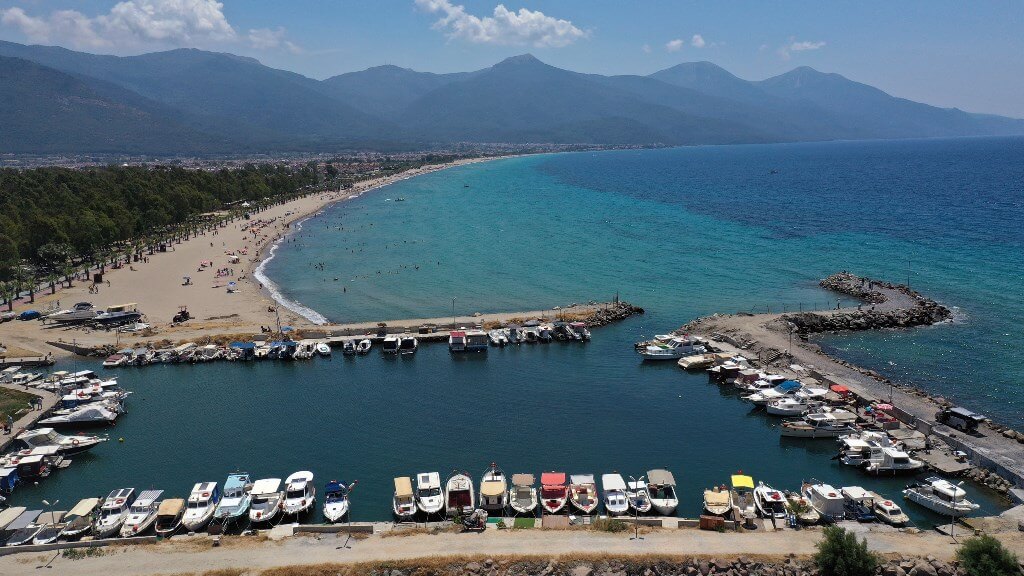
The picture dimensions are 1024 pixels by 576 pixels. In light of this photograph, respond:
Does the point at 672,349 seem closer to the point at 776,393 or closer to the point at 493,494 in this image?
the point at 776,393

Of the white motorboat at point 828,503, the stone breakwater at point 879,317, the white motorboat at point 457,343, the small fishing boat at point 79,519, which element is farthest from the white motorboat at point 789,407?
the small fishing boat at point 79,519

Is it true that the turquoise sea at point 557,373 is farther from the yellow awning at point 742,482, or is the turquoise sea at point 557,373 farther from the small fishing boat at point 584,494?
the small fishing boat at point 584,494

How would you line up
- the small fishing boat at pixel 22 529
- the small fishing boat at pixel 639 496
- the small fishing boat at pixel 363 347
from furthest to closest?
the small fishing boat at pixel 363 347 < the small fishing boat at pixel 639 496 < the small fishing boat at pixel 22 529

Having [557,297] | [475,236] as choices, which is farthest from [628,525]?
[475,236]

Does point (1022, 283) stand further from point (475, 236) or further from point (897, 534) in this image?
point (475, 236)

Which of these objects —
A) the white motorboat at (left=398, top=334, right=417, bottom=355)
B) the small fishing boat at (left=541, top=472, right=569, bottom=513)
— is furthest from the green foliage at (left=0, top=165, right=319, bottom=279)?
the small fishing boat at (left=541, top=472, right=569, bottom=513)

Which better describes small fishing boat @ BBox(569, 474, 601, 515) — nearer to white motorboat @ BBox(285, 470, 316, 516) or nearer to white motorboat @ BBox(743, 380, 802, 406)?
white motorboat @ BBox(285, 470, 316, 516)

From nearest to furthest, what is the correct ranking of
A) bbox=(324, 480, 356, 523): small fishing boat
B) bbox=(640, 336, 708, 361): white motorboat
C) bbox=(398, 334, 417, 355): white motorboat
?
bbox=(324, 480, 356, 523): small fishing boat → bbox=(640, 336, 708, 361): white motorboat → bbox=(398, 334, 417, 355): white motorboat
